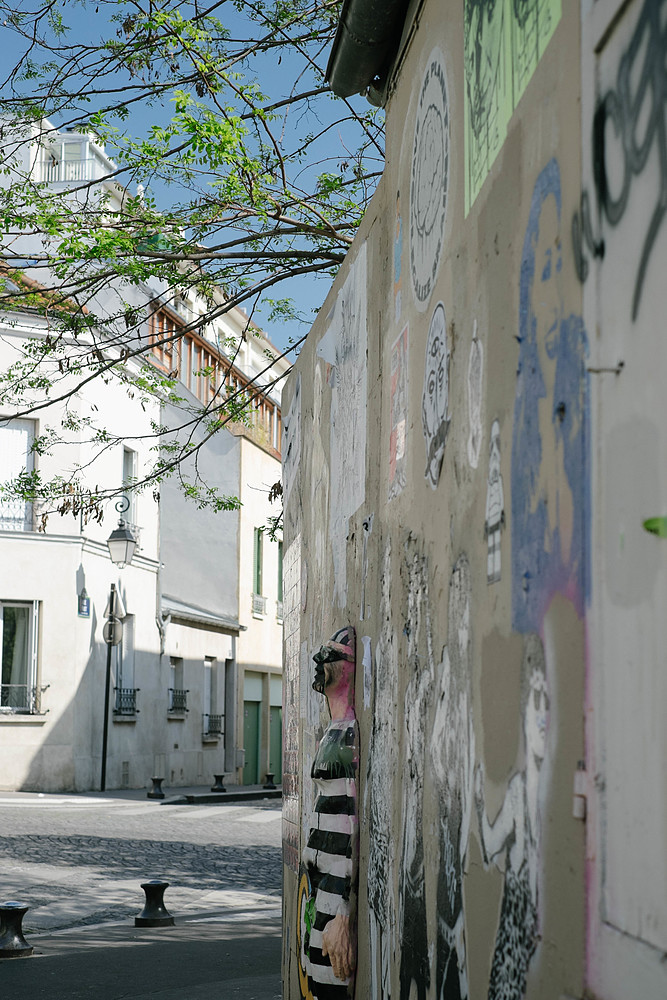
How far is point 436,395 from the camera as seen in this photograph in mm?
3525

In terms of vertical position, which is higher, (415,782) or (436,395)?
(436,395)

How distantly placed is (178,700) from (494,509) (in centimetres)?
2934

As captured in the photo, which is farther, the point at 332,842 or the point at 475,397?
the point at 332,842

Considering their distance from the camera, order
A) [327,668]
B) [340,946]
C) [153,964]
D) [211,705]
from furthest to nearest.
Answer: [211,705], [153,964], [327,668], [340,946]

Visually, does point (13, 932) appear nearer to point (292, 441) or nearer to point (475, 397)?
point (292, 441)

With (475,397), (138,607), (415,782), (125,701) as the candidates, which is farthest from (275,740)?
(475,397)

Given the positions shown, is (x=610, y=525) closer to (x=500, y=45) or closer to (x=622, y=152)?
(x=622, y=152)

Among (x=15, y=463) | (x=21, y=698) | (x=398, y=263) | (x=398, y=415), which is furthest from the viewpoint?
(x=15, y=463)

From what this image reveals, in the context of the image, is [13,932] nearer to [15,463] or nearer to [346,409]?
[346,409]

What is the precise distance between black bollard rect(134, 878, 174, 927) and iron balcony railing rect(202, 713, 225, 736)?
2265 centimetres

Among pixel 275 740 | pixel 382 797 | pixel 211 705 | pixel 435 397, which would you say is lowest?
pixel 275 740

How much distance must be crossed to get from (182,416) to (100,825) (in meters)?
16.6

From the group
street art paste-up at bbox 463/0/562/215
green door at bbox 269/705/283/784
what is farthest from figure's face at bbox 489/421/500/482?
green door at bbox 269/705/283/784

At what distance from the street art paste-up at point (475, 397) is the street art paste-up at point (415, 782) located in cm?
69
